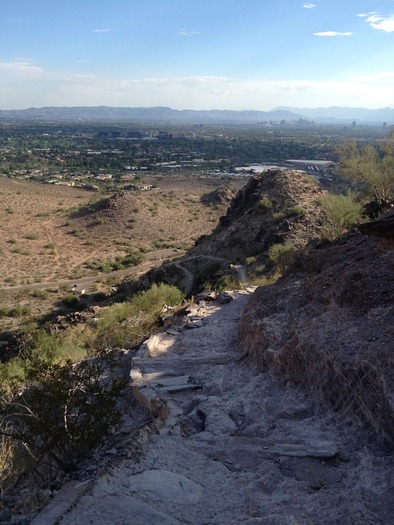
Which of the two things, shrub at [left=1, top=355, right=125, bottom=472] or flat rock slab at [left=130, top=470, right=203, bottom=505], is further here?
shrub at [left=1, top=355, right=125, bottom=472]

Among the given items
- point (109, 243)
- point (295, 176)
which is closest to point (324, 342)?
point (295, 176)

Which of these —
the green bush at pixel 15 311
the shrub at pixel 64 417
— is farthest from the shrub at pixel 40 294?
the shrub at pixel 64 417

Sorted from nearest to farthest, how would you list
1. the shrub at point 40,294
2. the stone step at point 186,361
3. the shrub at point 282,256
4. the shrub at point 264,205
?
the stone step at point 186,361
the shrub at point 282,256
the shrub at point 40,294
the shrub at point 264,205

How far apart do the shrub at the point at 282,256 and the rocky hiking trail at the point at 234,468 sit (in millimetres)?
8463

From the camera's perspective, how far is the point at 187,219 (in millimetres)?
53312

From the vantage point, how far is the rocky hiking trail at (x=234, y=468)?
17.0 feet

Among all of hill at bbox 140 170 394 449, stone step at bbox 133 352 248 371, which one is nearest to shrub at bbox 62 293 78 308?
hill at bbox 140 170 394 449

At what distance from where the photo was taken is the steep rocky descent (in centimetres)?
655

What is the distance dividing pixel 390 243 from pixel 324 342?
4177 millimetres

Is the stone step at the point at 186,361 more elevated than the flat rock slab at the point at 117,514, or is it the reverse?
the flat rock slab at the point at 117,514

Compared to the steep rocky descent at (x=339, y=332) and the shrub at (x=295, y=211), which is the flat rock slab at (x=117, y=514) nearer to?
the steep rocky descent at (x=339, y=332)

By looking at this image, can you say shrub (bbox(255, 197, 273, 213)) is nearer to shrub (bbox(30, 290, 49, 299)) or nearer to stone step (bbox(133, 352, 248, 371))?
shrub (bbox(30, 290, 49, 299))

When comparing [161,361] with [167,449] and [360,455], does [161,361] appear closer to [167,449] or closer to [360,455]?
[167,449]

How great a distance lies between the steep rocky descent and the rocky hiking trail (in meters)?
0.31
